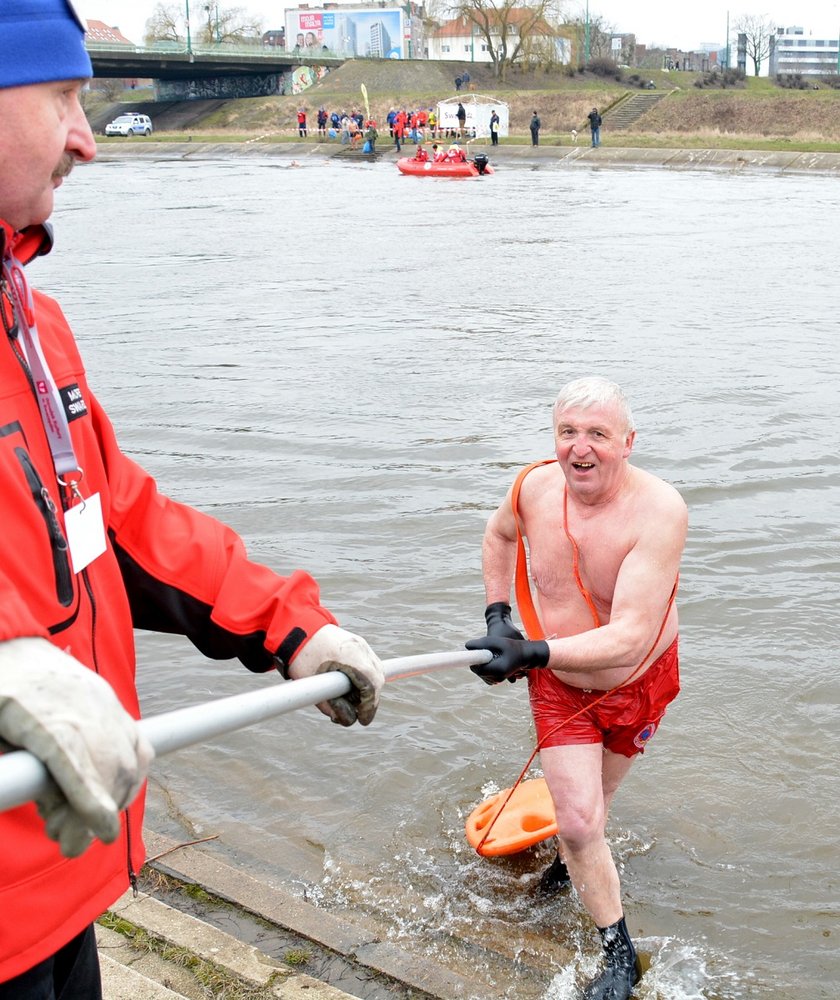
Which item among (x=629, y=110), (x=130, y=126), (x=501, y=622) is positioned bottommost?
(x=629, y=110)

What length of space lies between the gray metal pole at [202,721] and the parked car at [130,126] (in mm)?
80357

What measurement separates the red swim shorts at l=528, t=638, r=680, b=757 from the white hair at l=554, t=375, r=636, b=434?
0.88 meters

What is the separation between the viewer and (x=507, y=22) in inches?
3533

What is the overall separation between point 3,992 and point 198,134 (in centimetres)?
7952

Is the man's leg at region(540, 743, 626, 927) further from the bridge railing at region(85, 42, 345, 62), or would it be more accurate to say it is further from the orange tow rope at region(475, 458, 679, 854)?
the bridge railing at region(85, 42, 345, 62)

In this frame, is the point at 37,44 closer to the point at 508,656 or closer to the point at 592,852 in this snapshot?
the point at 508,656

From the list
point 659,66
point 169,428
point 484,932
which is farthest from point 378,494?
point 659,66

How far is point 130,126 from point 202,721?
81.4 meters

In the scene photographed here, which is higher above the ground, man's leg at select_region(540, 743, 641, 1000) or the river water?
man's leg at select_region(540, 743, 641, 1000)

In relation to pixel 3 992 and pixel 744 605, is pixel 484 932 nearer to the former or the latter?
pixel 3 992

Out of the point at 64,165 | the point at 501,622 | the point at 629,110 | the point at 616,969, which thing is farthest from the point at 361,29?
the point at 64,165

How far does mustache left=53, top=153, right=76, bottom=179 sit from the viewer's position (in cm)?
211

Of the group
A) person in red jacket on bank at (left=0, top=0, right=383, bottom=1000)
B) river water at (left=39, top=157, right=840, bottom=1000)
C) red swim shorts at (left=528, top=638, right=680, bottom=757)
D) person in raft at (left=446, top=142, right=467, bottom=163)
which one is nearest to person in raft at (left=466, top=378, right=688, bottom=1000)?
red swim shorts at (left=528, top=638, right=680, bottom=757)

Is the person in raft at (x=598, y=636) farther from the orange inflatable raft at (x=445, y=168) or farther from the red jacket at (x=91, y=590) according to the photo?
the orange inflatable raft at (x=445, y=168)
